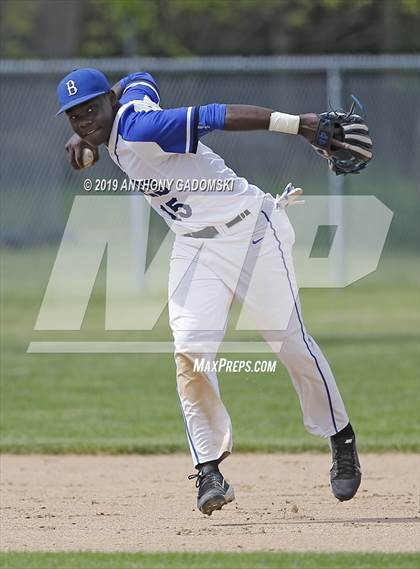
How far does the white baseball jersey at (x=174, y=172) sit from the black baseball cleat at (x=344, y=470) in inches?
56.2

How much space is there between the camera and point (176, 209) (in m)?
6.62

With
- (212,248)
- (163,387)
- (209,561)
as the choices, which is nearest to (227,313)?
(212,248)

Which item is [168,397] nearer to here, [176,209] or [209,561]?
[176,209]

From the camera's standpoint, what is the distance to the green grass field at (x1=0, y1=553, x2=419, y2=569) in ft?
17.2

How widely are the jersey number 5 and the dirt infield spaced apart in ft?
5.45

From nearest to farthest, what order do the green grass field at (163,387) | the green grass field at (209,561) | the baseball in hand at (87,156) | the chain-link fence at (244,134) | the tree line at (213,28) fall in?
the green grass field at (209,561), the baseball in hand at (87,156), the green grass field at (163,387), the chain-link fence at (244,134), the tree line at (213,28)

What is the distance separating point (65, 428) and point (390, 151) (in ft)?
29.3

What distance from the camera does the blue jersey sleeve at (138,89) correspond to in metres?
6.73

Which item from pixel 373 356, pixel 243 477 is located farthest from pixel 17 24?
pixel 243 477

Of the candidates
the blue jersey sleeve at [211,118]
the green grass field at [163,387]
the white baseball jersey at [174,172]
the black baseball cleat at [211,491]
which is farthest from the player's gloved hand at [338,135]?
the green grass field at [163,387]

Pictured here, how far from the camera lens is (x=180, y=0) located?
22.8 meters

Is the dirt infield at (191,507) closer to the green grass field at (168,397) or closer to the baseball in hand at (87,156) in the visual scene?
the green grass field at (168,397)

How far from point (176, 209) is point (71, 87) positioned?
0.86 meters

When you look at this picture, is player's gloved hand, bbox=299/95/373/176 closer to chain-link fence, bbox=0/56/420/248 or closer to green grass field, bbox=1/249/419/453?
green grass field, bbox=1/249/419/453
